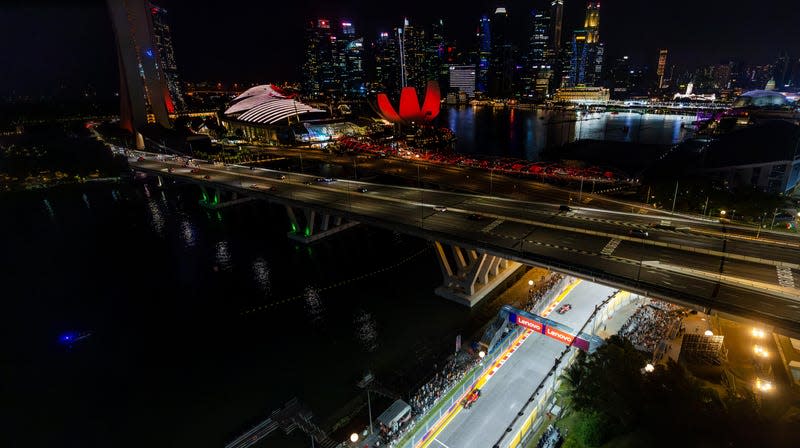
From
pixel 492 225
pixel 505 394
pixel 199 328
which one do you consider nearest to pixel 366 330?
pixel 505 394

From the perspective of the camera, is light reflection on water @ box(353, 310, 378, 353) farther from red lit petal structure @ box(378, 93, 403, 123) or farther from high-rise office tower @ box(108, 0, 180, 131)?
high-rise office tower @ box(108, 0, 180, 131)

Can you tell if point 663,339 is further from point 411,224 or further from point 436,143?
point 436,143

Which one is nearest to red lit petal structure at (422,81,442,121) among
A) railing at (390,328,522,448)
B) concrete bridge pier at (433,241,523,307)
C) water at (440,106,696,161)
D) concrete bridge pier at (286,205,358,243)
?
water at (440,106,696,161)

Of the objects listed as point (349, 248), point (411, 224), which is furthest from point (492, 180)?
point (411, 224)

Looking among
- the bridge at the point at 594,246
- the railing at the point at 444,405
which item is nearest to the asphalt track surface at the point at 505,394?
the railing at the point at 444,405

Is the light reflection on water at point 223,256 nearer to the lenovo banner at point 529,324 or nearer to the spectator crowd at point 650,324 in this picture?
the lenovo banner at point 529,324

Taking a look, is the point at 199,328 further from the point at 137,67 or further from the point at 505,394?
the point at 137,67
